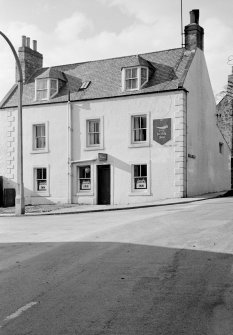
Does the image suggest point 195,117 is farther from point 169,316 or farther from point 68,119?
point 169,316

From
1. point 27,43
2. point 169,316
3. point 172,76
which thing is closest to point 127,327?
point 169,316

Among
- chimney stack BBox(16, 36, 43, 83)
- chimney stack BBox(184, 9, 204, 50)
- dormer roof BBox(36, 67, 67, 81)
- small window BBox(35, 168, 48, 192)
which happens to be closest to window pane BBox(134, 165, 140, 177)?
small window BBox(35, 168, 48, 192)

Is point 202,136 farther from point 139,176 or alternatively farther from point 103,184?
point 103,184

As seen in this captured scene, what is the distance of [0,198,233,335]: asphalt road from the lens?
15.7 ft

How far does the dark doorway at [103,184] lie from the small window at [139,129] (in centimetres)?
262

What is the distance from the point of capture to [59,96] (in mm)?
29641

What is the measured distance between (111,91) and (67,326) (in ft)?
79.5

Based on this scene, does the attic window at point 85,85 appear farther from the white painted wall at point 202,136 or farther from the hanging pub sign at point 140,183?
the hanging pub sign at point 140,183

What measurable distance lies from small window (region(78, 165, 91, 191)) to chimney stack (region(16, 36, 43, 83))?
8.60 m

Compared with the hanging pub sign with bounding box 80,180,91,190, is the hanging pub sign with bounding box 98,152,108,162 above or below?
above

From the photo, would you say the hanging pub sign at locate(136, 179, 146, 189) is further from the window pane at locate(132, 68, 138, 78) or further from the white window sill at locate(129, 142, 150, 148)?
the window pane at locate(132, 68, 138, 78)

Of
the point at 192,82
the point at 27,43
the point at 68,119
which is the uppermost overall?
the point at 27,43

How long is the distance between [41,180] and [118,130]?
6270mm

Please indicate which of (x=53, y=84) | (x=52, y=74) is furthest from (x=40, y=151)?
(x=52, y=74)
